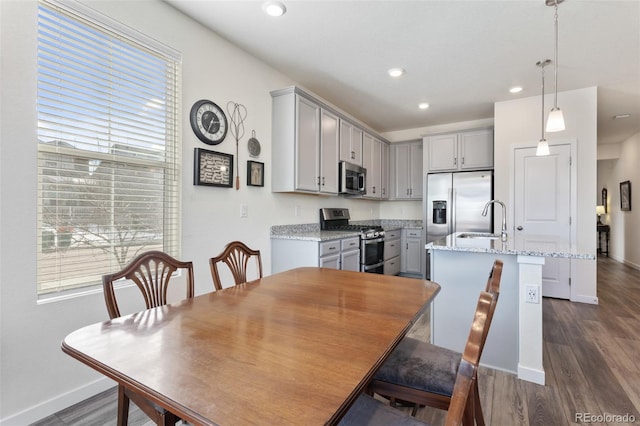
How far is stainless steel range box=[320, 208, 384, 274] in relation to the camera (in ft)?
12.5

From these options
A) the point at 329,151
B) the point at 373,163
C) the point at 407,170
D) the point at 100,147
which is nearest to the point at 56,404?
the point at 100,147

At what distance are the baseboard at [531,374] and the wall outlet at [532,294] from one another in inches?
18.1

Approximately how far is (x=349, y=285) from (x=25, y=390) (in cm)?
178

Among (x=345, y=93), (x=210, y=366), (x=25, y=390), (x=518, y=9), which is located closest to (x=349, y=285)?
(x=210, y=366)

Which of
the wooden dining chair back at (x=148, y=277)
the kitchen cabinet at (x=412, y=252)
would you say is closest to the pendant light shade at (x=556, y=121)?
the wooden dining chair back at (x=148, y=277)

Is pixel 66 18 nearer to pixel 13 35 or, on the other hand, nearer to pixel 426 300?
pixel 13 35

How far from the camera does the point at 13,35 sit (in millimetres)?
1571

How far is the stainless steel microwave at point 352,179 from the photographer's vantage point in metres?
3.95

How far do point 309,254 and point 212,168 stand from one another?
1196 mm

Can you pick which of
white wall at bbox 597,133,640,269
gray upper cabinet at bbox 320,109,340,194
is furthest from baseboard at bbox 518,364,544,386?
white wall at bbox 597,133,640,269

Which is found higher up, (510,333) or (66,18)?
(66,18)

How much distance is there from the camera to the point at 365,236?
12.5 feet

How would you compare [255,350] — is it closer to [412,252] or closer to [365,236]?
[365,236]

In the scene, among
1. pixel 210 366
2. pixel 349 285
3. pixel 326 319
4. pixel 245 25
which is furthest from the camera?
pixel 245 25
